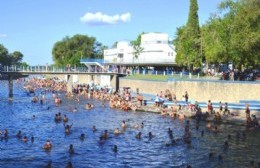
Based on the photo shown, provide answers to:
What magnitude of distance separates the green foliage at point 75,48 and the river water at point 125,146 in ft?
413

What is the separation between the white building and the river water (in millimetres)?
53306

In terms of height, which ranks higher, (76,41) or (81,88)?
(76,41)

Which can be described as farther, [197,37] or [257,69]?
[197,37]

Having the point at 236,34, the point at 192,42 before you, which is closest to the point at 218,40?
the point at 236,34

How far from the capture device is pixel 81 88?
99562 mm

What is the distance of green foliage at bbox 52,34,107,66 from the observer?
18012cm

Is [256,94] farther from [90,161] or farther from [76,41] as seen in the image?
[76,41]

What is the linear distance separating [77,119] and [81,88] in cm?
4513

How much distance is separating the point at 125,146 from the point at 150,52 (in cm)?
8414

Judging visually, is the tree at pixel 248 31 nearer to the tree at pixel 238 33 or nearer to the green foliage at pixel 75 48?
the tree at pixel 238 33

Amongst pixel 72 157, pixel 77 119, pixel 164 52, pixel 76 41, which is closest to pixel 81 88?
pixel 164 52

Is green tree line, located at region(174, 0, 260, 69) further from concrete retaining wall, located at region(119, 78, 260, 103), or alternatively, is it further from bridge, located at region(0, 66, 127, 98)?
bridge, located at region(0, 66, 127, 98)

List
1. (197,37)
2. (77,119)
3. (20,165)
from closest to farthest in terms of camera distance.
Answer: (20,165)
(77,119)
(197,37)

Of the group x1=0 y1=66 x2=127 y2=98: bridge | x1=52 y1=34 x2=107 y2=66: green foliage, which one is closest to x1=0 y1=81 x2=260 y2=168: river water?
Result: x1=0 y1=66 x2=127 y2=98: bridge
